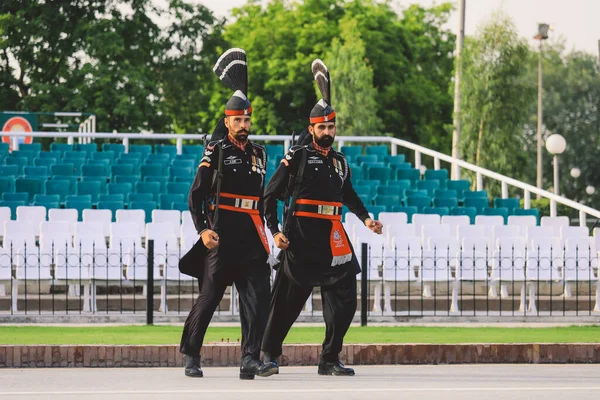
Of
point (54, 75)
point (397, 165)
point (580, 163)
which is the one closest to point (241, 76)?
point (397, 165)

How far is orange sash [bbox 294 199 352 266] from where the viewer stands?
1066 cm

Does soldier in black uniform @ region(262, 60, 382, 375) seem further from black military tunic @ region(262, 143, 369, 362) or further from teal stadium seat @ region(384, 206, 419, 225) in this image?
teal stadium seat @ region(384, 206, 419, 225)

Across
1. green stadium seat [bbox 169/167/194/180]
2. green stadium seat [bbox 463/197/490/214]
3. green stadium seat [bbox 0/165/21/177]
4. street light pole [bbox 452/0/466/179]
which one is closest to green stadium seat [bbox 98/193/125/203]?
green stadium seat [bbox 169/167/194/180]

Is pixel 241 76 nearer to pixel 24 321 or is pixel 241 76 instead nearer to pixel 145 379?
pixel 145 379

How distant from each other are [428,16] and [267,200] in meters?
55.3

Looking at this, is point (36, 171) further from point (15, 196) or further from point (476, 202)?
point (476, 202)

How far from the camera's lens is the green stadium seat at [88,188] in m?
23.0

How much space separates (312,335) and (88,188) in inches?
405

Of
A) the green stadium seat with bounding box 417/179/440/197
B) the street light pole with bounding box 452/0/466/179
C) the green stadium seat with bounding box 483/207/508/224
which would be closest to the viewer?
the green stadium seat with bounding box 483/207/508/224

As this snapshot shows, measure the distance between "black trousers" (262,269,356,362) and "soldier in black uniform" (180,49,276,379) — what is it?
328mm

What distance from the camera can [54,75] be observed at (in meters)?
48.2

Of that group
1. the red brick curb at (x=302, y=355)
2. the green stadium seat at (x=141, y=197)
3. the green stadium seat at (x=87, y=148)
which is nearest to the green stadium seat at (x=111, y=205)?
the green stadium seat at (x=141, y=197)

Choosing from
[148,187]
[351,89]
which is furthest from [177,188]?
[351,89]

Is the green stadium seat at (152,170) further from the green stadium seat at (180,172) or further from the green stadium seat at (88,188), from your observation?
the green stadium seat at (88,188)
